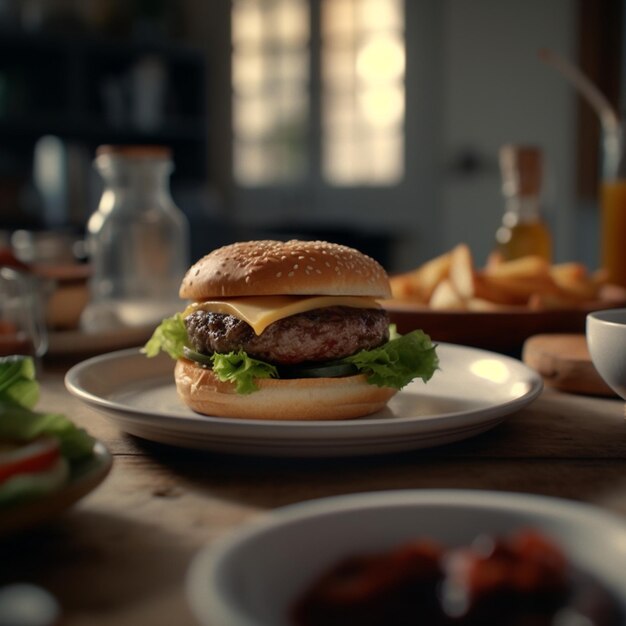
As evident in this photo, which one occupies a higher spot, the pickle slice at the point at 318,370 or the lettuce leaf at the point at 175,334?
the lettuce leaf at the point at 175,334

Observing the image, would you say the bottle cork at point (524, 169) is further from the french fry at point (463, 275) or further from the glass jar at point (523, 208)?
the french fry at point (463, 275)

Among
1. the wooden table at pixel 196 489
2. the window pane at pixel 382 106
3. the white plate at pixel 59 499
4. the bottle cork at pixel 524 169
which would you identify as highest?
the window pane at pixel 382 106

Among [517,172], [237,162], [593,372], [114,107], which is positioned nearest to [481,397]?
[593,372]

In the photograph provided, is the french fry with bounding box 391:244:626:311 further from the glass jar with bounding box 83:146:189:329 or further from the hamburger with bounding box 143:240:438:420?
the glass jar with bounding box 83:146:189:329

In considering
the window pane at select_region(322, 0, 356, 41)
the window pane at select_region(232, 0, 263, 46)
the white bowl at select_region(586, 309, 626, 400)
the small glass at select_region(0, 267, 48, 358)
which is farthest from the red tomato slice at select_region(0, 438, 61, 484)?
the window pane at select_region(232, 0, 263, 46)

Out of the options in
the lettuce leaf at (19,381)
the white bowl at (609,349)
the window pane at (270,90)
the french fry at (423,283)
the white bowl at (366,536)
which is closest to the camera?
the white bowl at (366,536)

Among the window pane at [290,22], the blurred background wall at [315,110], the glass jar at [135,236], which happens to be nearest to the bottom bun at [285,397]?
the glass jar at [135,236]

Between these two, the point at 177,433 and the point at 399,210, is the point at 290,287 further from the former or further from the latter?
the point at 399,210
